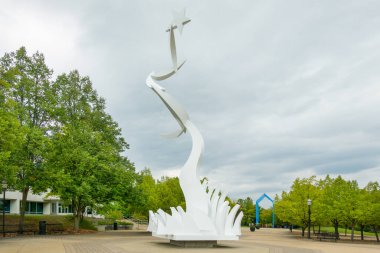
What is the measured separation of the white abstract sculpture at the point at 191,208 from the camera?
1972cm

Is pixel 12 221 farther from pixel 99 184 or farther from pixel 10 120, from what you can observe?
pixel 10 120

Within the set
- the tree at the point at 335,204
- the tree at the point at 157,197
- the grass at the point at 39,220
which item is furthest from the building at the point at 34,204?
the tree at the point at 335,204

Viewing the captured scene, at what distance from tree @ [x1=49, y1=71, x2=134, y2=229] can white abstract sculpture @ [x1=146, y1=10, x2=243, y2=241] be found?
407 inches

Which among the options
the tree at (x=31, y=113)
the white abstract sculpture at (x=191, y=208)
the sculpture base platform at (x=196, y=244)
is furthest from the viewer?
the tree at (x=31, y=113)

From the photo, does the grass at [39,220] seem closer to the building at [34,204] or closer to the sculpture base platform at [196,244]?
the building at [34,204]

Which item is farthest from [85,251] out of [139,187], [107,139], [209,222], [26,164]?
[107,139]

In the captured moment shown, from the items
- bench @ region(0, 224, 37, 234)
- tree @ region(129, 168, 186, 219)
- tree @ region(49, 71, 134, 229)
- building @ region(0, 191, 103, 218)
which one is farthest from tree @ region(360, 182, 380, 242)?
building @ region(0, 191, 103, 218)

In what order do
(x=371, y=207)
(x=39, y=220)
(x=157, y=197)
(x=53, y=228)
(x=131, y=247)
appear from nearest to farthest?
(x=131, y=247)
(x=371, y=207)
(x=53, y=228)
(x=39, y=220)
(x=157, y=197)

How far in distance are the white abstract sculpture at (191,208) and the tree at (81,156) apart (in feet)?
33.9

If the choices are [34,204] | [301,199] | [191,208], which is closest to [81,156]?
[191,208]

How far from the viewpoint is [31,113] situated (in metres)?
32.6

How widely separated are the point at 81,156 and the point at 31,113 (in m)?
5.76

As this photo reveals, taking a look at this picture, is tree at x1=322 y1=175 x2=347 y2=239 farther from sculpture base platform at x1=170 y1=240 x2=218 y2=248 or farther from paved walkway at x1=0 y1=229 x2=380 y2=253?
sculpture base platform at x1=170 y1=240 x2=218 y2=248

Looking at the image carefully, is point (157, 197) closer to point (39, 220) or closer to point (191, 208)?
point (39, 220)
